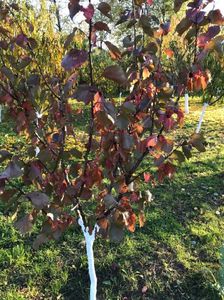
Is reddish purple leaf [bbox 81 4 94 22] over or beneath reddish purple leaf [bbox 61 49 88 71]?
over

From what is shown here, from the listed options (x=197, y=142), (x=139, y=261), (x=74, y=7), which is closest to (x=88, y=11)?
(x=74, y=7)

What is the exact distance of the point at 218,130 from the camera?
7.61 meters

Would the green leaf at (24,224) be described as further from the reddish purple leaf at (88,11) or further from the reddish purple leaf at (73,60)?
the reddish purple leaf at (88,11)

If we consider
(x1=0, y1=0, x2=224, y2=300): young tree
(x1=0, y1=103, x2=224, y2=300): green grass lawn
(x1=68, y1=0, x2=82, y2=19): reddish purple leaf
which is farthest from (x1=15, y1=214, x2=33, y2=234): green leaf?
(x1=0, y1=103, x2=224, y2=300): green grass lawn

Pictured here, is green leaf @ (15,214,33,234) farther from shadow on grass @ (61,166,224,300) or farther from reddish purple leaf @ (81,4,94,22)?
shadow on grass @ (61,166,224,300)

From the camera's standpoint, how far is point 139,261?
320cm

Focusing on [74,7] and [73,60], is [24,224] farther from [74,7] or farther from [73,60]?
[74,7]

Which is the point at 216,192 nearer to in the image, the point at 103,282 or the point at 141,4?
the point at 103,282

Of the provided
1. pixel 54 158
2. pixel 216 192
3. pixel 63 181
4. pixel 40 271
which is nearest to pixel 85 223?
pixel 63 181

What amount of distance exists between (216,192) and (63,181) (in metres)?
3.10

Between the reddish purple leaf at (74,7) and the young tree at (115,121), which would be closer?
the reddish purple leaf at (74,7)

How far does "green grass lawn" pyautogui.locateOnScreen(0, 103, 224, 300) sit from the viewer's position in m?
2.88

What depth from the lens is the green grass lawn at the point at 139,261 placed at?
9.43ft

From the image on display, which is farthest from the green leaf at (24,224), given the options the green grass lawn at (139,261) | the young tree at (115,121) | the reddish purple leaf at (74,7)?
the green grass lawn at (139,261)
